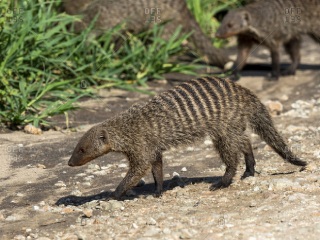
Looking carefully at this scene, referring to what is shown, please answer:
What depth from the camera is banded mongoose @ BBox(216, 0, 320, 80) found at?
7.70m

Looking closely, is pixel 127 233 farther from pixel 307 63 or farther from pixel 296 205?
pixel 307 63

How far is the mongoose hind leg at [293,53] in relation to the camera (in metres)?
7.65

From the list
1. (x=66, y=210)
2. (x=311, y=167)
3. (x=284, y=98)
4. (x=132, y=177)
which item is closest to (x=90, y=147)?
(x=132, y=177)

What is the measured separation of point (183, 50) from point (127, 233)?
4384 millimetres

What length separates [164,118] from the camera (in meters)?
4.17

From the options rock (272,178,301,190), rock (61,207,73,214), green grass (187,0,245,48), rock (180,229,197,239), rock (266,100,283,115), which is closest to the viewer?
rock (180,229,197,239)

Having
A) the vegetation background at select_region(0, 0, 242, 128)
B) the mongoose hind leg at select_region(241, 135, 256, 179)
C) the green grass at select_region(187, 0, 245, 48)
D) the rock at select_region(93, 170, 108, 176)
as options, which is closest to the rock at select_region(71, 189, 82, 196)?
the rock at select_region(93, 170, 108, 176)

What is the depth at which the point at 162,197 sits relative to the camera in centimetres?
414

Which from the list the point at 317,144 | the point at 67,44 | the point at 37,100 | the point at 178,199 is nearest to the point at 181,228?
the point at 178,199

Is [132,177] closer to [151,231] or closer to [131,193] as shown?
[131,193]

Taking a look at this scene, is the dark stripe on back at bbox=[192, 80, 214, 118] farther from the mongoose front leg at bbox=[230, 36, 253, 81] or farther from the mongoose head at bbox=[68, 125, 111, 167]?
the mongoose front leg at bbox=[230, 36, 253, 81]

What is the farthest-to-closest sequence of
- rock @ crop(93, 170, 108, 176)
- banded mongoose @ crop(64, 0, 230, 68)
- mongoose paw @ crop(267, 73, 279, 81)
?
1. mongoose paw @ crop(267, 73, 279, 81)
2. banded mongoose @ crop(64, 0, 230, 68)
3. rock @ crop(93, 170, 108, 176)

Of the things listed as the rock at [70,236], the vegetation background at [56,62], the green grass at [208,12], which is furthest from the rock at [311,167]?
the green grass at [208,12]

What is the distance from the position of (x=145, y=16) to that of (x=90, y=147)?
3408 mm
